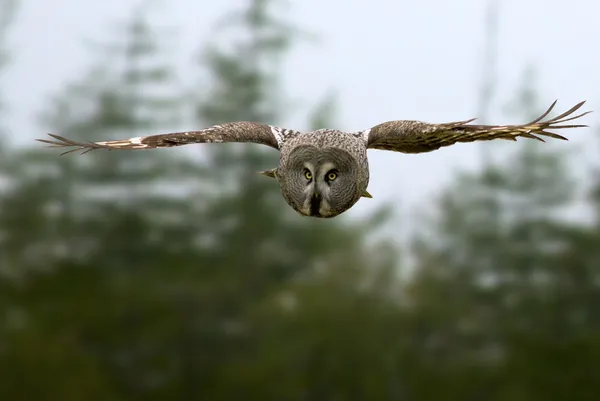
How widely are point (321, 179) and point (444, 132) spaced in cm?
79

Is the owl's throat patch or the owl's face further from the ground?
the owl's face

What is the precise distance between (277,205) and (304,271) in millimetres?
1261

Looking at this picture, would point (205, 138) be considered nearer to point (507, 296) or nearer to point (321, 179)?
point (321, 179)

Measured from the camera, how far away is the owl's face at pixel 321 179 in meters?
5.78

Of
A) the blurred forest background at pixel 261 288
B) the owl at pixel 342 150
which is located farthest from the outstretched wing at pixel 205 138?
the blurred forest background at pixel 261 288

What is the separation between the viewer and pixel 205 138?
20.6 ft

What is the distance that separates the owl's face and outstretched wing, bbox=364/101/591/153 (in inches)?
15.6

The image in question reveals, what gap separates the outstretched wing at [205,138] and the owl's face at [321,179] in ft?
1.90

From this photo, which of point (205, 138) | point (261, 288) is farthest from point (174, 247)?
point (205, 138)

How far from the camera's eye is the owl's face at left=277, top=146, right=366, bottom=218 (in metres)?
5.78

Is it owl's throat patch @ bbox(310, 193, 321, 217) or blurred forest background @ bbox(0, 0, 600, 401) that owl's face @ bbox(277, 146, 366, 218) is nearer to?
owl's throat patch @ bbox(310, 193, 321, 217)

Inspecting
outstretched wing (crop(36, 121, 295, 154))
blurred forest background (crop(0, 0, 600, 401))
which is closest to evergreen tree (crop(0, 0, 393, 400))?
blurred forest background (crop(0, 0, 600, 401))

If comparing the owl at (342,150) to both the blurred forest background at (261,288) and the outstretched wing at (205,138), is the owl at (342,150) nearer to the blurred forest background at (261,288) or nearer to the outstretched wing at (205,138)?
the outstretched wing at (205,138)

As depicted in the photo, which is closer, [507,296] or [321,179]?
[321,179]
